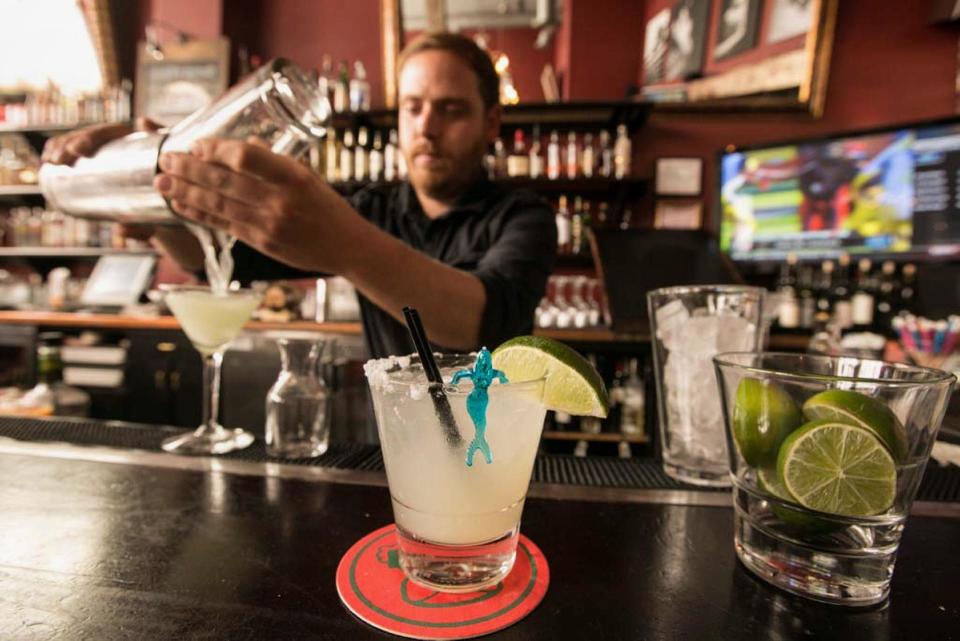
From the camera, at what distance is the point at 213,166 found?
80 cm

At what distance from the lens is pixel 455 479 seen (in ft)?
1.61

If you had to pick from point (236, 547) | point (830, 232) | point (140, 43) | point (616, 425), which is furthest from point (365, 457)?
point (140, 43)

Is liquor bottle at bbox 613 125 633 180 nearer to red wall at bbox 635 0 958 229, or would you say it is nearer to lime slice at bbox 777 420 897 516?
red wall at bbox 635 0 958 229

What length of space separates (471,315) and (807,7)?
3.20 m

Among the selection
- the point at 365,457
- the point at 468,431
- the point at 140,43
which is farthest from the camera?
the point at 140,43

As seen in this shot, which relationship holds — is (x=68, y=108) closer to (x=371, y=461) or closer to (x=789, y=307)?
(x=371, y=461)

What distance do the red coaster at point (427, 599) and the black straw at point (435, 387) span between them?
14 cm

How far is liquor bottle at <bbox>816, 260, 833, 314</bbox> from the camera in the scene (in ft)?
10.0

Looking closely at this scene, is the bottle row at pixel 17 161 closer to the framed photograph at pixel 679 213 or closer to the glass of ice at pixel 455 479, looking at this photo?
the framed photograph at pixel 679 213

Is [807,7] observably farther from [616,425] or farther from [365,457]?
[365,457]

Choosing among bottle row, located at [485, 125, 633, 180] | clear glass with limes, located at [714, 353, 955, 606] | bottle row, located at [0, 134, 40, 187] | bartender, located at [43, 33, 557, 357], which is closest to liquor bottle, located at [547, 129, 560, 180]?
bottle row, located at [485, 125, 633, 180]

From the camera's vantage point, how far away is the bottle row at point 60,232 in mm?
4023

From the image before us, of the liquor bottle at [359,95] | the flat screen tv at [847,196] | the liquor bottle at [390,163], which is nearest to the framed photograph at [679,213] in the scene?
the flat screen tv at [847,196]

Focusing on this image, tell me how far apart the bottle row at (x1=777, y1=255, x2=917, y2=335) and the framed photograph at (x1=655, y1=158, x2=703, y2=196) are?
75 cm
